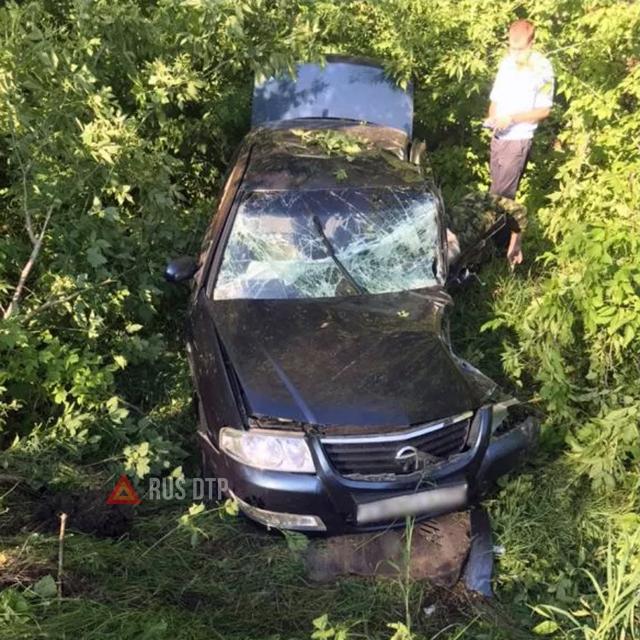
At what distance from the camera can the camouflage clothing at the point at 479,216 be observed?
5.08m

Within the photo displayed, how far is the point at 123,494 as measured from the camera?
11.5ft

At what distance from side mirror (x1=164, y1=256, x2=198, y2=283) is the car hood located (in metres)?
0.31

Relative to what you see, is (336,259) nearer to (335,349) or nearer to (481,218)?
(335,349)

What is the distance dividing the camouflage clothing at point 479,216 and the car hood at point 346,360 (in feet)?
4.10

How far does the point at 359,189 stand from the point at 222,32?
1.33 metres

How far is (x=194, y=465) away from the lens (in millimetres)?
3992

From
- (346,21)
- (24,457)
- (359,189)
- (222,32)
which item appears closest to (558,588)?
Answer: (359,189)

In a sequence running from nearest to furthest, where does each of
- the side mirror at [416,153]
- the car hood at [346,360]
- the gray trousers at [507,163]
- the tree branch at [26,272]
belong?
the car hood at [346,360] → the tree branch at [26,272] → the side mirror at [416,153] → the gray trousers at [507,163]

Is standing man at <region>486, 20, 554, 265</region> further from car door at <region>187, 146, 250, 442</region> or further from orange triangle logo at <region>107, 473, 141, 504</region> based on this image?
orange triangle logo at <region>107, 473, 141, 504</region>

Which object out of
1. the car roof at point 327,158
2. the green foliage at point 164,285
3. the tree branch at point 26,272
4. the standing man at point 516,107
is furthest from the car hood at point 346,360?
Answer: the standing man at point 516,107

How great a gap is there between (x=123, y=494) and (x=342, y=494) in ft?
3.98

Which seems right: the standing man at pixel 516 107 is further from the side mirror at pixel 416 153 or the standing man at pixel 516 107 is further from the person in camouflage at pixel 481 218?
the side mirror at pixel 416 153

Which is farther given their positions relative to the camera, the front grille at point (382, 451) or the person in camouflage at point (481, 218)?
the person in camouflage at point (481, 218)

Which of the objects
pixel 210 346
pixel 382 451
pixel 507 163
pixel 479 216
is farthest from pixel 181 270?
pixel 507 163
